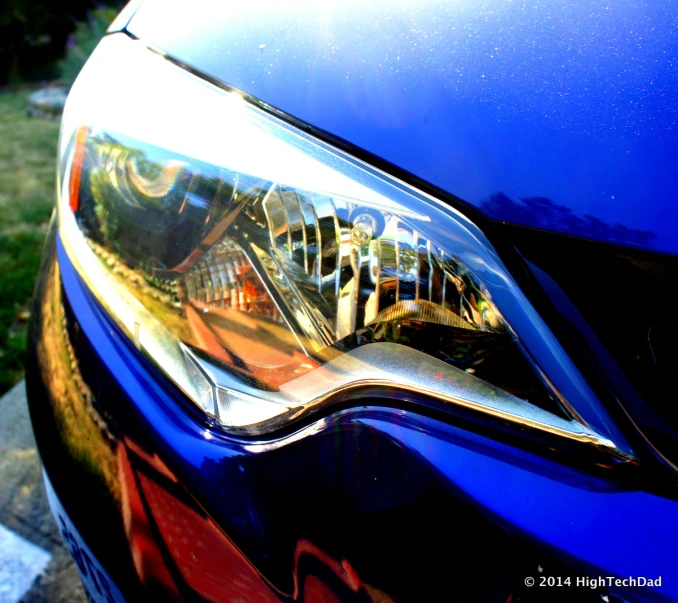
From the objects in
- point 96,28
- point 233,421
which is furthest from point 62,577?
point 96,28

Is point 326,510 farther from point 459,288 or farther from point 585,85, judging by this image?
point 585,85

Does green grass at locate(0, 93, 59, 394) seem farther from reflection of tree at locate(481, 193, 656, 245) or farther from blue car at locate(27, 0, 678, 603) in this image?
reflection of tree at locate(481, 193, 656, 245)

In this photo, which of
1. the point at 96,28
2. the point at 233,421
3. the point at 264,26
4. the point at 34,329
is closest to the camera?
the point at 233,421

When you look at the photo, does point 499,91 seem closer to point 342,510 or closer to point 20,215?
point 342,510

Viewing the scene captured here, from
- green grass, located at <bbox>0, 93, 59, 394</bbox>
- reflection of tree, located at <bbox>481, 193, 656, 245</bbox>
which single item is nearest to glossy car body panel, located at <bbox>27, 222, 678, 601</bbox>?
reflection of tree, located at <bbox>481, 193, 656, 245</bbox>

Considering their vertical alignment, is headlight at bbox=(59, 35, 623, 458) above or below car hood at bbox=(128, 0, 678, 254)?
below

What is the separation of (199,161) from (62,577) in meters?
1.47

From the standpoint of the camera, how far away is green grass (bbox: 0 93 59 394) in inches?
115

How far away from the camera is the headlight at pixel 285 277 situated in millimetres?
771

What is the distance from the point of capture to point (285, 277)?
85 cm

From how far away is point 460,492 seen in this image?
73 cm

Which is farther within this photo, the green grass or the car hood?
the green grass

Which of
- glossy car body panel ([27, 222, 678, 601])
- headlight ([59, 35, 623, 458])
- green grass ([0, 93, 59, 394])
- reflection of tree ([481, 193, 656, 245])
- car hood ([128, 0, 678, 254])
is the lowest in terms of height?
green grass ([0, 93, 59, 394])

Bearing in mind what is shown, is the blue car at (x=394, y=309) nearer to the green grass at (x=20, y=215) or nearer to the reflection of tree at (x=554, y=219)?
the reflection of tree at (x=554, y=219)
